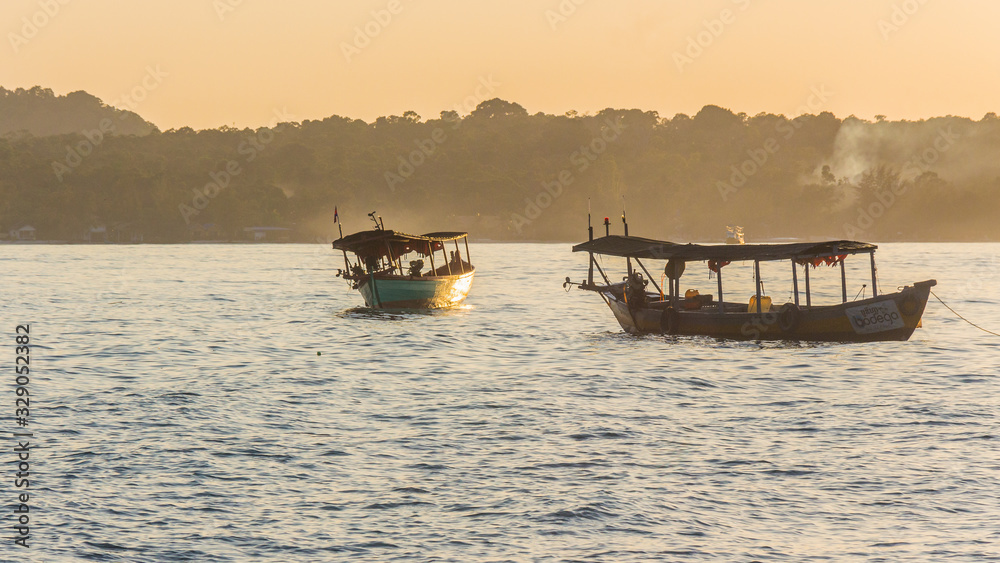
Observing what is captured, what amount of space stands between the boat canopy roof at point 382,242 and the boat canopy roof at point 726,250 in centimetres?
1049

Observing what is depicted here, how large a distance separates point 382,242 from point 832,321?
67.6ft

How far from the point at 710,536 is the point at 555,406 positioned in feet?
33.4

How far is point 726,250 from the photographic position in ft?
120

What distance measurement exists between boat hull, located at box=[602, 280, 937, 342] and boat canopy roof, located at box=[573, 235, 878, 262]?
183 centimetres

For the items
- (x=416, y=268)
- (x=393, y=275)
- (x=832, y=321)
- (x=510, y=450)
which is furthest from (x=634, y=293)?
(x=510, y=450)

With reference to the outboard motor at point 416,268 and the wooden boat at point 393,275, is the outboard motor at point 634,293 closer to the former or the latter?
the wooden boat at point 393,275

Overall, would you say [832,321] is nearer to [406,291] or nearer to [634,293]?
[634,293]

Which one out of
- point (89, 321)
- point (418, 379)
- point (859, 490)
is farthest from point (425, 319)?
point (859, 490)

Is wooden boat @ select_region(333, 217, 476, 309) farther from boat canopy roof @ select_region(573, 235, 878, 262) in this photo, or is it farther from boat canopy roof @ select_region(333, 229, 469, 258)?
boat canopy roof @ select_region(573, 235, 878, 262)

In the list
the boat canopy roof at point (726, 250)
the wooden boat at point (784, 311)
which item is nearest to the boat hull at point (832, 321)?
the wooden boat at point (784, 311)

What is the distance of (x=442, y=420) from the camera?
73.5 ft

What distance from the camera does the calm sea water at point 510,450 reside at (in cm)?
1416

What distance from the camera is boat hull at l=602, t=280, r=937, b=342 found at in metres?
35.1

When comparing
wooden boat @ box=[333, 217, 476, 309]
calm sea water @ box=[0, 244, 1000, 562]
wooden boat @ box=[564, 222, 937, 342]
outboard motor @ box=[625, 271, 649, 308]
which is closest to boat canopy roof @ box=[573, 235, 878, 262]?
wooden boat @ box=[564, 222, 937, 342]
